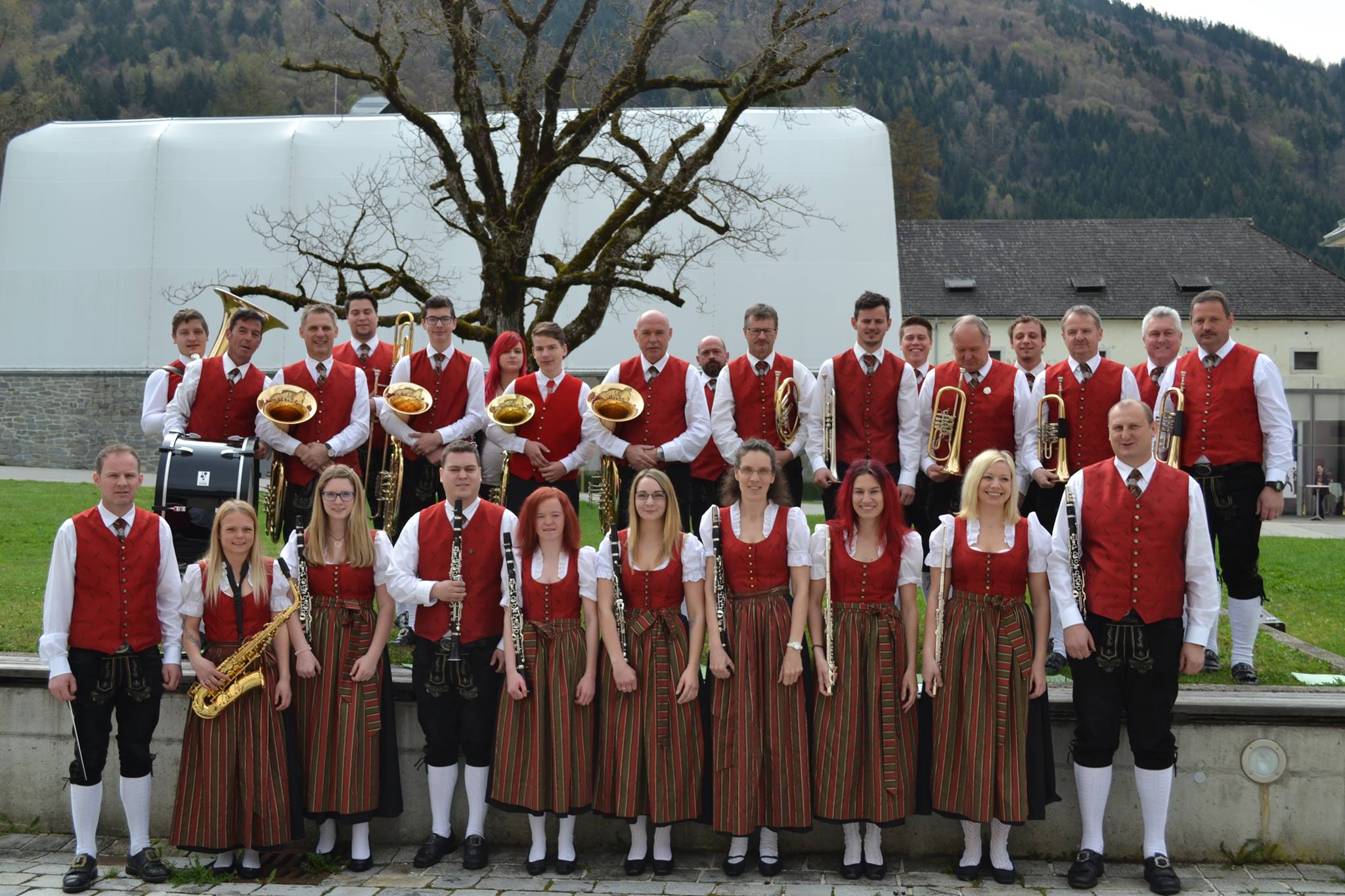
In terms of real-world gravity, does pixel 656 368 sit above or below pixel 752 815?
above

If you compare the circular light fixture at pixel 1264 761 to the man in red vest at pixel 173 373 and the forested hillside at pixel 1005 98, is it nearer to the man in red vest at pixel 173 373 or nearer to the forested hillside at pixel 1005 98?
the man in red vest at pixel 173 373

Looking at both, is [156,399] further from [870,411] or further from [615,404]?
[870,411]

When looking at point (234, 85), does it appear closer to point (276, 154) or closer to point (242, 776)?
point (276, 154)

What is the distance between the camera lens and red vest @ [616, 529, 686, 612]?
5.06 m

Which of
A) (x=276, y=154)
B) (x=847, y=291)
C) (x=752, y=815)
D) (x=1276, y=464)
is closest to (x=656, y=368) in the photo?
(x=752, y=815)

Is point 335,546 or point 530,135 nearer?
point 335,546

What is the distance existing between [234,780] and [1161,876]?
3.94 meters

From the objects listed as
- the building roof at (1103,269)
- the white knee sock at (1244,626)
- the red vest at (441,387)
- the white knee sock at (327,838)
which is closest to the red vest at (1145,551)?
the white knee sock at (1244,626)

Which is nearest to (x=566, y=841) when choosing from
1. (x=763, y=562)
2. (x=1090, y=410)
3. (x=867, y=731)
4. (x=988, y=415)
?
(x=867, y=731)

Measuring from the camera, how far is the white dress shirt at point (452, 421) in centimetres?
664

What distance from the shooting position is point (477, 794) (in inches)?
204

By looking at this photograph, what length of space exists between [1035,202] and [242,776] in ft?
191

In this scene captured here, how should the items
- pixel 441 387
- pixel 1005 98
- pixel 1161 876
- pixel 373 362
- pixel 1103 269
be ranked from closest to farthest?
pixel 1161 876 → pixel 441 387 → pixel 373 362 → pixel 1103 269 → pixel 1005 98

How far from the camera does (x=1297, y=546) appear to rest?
14.3 metres
